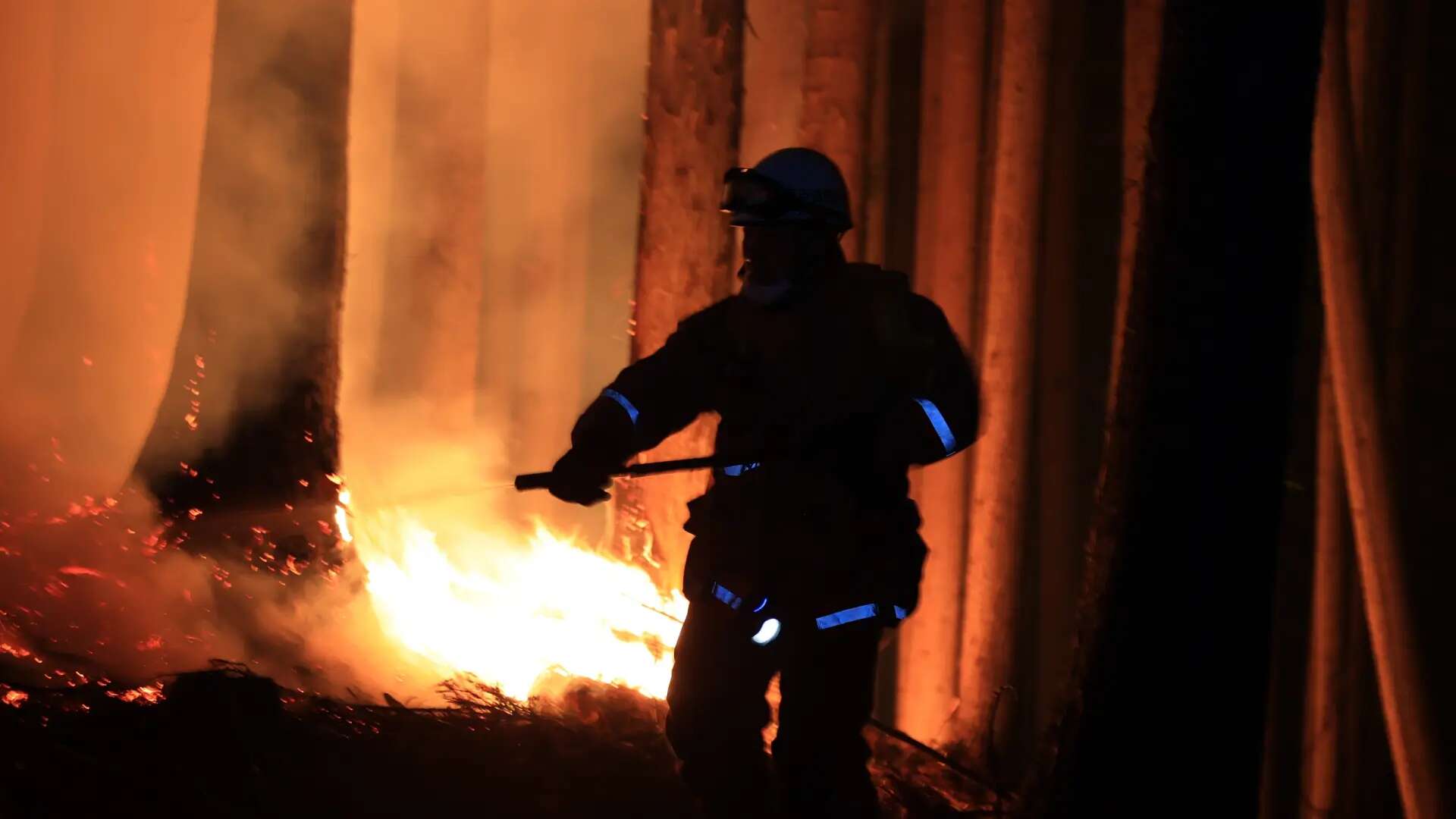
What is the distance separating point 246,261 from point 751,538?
4.00 meters

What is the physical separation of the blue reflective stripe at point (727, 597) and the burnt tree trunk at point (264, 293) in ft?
11.0

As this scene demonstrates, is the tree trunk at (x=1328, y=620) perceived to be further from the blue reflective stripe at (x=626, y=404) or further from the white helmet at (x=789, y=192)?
the blue reflective stripe at (x=626, y=404)

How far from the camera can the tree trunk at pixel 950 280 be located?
6.20m

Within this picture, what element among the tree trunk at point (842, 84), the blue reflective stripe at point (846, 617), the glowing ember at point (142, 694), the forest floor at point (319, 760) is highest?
the tree trunk at point (842, 84)

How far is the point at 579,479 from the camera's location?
127 inches

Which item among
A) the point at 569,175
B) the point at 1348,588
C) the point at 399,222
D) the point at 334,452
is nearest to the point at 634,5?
the point at 569,175

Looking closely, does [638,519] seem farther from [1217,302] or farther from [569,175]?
[569,175]

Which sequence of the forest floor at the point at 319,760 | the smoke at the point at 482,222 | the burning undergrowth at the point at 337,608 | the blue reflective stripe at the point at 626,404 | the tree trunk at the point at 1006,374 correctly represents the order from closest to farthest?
the blue reflective stripe at the point at 626,404, the forest floor at the point at 319,760, the burning undergrowth at the point at 337,608, the tree trunk at the point at 1006,374, the smoke at the point at 482,222

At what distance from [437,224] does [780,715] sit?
21.8 feet

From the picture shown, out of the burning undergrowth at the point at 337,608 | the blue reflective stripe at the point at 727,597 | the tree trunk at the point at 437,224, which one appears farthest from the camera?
the tree trunk at the point at 437,224

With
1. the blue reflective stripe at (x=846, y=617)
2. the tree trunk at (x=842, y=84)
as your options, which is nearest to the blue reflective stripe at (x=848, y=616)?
the blue reflective stripe at (x=846, y=617)

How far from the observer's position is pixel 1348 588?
4980 millimetres

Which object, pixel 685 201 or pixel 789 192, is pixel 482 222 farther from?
pixel 789 192

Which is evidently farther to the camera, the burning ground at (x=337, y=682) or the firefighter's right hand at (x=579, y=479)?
the burning ground at (x=337, y=682)
